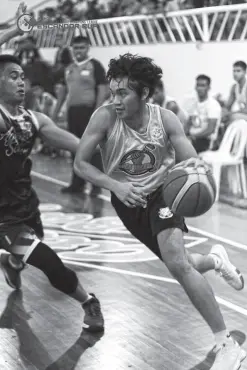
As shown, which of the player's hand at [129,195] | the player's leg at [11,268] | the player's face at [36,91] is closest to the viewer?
the player's hand at [129,195]

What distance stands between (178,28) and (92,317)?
6.86 m

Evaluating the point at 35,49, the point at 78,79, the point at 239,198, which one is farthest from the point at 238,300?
the point at 35,49

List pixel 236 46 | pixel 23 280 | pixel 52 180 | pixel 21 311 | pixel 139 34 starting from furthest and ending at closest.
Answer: pixel 139 34 < pixel 52 180 < pixel 236 46 < pixel 23 280 < pixel 21 311

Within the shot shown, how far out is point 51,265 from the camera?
13.6 ft

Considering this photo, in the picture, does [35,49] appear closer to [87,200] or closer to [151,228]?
[87,200]

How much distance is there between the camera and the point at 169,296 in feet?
16.3

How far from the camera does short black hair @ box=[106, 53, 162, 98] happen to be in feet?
12.7

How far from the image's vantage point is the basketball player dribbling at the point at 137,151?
3.79 m

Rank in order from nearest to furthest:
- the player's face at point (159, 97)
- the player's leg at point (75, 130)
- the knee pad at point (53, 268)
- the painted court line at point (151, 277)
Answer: the knee pad at point (53, 268) < the painted court line at point (151, 277) < the player's leg at point (75, 130) < the player's face at point (159, 97)

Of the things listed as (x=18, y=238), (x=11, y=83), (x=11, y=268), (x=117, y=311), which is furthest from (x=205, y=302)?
(x=11, y=268)

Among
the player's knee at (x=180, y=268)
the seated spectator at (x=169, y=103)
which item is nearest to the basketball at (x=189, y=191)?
the player's knee at (x=180, y=268)

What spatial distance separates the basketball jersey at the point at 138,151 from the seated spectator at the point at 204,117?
191 inches

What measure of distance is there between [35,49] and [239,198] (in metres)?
7.22

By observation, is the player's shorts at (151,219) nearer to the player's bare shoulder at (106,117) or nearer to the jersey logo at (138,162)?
the jersey logo at (138,162)
